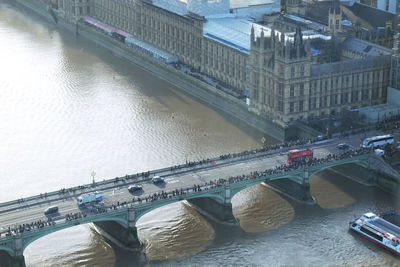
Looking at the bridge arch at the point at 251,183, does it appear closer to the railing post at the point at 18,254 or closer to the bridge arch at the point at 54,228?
the bridge arch at the point at 54,228

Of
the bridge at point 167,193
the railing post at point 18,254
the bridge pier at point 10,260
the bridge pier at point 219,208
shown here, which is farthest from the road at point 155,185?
the bridge pier at point 10,260

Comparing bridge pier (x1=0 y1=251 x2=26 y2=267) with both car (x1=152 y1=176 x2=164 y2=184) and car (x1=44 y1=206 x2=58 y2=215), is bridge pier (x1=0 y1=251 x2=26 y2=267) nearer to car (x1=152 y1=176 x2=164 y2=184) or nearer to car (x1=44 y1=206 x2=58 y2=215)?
car (x1=44 y1=206 x2=58 y2=215)

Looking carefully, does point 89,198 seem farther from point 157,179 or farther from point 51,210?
point 157,179

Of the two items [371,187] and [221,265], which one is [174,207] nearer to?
[221,265]

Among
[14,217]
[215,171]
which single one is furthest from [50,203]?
[215,171]

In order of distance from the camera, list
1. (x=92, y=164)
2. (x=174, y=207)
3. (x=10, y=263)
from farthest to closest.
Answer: (x=92, y=164) < (x=174, y=207) < (x=10, y=263)

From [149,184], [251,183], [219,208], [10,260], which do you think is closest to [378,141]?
[251,183]
